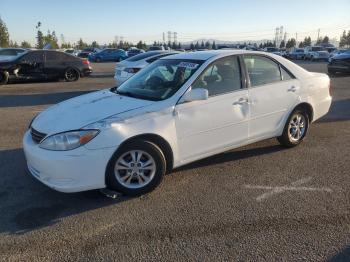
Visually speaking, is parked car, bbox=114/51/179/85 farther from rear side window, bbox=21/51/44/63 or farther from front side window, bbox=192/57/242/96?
front side window, bbox=192/57/242/96

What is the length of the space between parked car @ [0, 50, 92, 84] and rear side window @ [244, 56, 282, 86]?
13.0 metres

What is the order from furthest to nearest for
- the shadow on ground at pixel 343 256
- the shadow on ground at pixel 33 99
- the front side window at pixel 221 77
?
1. the shadow on ground at pixel 33 99
2. the front side window at pixel 221 77
3. the shadow on ground at pixel 343 256

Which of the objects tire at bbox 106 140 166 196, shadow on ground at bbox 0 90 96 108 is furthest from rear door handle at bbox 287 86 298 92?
shadow on ground at bbox 0 90 96 108

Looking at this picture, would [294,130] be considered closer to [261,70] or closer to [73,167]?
[261,70]

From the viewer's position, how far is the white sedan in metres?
4.00

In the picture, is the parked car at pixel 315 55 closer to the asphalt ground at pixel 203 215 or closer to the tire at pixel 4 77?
the tire at pixel 4 77

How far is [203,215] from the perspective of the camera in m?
3.87

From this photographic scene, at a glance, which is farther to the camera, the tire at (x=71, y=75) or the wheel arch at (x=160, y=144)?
the tire at (x=71, y=75)

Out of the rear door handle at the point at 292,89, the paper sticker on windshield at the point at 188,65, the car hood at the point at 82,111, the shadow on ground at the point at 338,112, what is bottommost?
the shadow on ground at the point at 338,112

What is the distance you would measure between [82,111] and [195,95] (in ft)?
4.44

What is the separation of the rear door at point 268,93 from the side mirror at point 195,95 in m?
0.96

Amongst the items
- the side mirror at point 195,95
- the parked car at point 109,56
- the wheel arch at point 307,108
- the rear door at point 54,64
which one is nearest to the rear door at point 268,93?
the wheel arch at point 307,108

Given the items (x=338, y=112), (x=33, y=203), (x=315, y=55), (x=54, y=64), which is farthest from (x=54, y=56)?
(x=315, y=55)

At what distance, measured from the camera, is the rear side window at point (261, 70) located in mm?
5355
